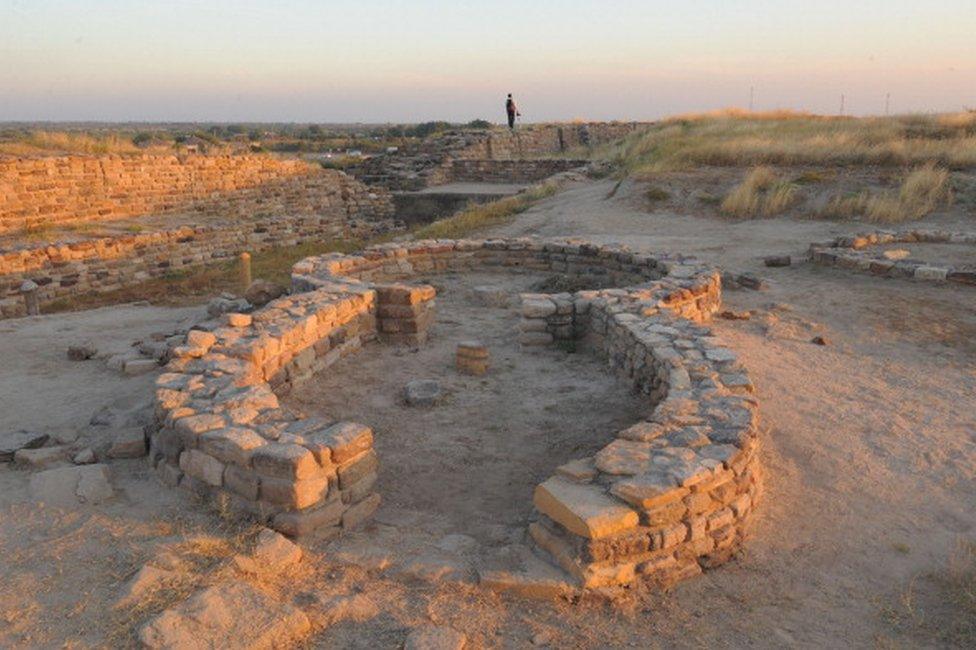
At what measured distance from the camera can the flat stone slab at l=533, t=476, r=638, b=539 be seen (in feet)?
11.2

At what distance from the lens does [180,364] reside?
5.25 m

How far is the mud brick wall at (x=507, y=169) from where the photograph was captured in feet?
75.0

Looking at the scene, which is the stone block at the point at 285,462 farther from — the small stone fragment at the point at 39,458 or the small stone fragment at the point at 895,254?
the small stone fragment at the point at 895,254

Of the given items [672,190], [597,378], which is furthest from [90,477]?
[672,190]

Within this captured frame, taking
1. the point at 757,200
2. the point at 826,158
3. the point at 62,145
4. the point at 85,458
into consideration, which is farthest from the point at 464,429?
the point at 62,145

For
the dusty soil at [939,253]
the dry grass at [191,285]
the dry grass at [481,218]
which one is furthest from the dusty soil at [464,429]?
Result: the dry grass at [481,218]

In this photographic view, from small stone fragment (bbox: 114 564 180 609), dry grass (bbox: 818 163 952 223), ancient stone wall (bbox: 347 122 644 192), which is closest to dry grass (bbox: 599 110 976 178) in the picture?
dry grass (bbox: 818 163 952 223)

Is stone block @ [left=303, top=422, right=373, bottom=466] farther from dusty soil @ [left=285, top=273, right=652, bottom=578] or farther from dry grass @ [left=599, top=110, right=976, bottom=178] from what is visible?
dry grass @ [left=599, top=110, right=976, bottom=178]

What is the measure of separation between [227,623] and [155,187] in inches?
532

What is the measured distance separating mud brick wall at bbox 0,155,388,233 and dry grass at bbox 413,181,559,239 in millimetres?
3977

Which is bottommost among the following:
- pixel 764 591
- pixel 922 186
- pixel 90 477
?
pixel 764 591

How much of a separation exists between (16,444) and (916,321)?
7615 mm

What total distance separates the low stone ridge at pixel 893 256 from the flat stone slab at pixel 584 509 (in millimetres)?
7063

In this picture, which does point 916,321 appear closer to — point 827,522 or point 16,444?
point 827,522
